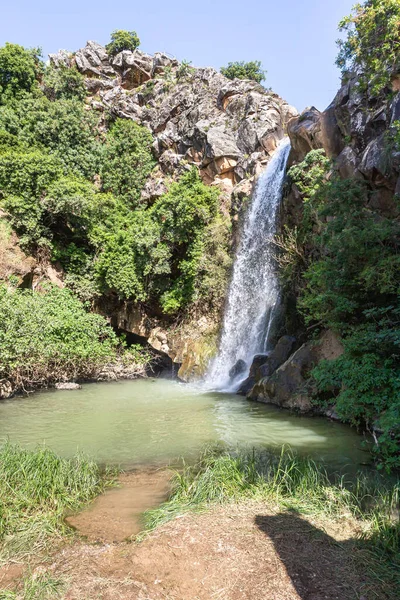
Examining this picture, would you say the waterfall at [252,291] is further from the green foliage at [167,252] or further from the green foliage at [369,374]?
the green foliage at [369,374]

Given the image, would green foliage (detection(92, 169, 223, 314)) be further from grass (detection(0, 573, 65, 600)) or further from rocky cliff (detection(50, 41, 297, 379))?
grass (detection(0, 573, 65, 600))

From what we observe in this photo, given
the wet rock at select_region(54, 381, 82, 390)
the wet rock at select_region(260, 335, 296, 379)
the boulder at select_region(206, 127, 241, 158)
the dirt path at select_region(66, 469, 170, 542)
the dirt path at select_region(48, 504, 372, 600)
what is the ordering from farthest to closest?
the boulder at select_region(206, 127, 241, 158) → the wet rock at select_region(54, 381, 82, 390) → the wet rock at select_region(260, 335, 296, 379) → the dirt path at select_region(66, 469, 170, 542) → the dirt path at select_region(48, 504, 372, 600)

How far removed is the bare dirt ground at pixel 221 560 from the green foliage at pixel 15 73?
96.8 feet

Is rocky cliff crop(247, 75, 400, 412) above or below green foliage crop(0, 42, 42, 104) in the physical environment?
below

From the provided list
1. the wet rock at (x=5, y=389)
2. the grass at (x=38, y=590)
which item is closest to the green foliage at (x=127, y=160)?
the wet rock at (x=5, y=389)

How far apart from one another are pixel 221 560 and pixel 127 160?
25220 millimetres

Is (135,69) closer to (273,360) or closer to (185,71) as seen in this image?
(185,71)

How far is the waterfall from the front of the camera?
1588 cm

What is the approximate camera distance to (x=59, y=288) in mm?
19812

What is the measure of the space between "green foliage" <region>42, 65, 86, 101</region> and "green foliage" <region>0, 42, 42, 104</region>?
3.52 ft

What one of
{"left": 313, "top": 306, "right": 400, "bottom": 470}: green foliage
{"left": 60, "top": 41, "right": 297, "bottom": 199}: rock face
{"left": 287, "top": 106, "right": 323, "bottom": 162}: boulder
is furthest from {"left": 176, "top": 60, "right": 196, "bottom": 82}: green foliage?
{"left": 313, "top": 306, "right": 400, "bottom": 470}: green foliage

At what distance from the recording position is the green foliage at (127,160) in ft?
81.3

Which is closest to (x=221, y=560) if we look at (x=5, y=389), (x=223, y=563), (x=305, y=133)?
(x=223, y=563)


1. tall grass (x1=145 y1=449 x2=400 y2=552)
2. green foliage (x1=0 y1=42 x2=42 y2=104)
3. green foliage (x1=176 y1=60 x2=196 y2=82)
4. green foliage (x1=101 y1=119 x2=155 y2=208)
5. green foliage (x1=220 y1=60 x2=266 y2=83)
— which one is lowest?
tall grass (x1=145 y1=449 x2=400 y2=552)
